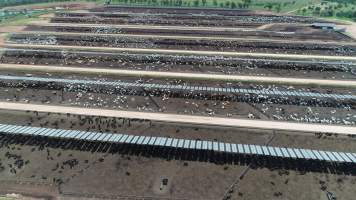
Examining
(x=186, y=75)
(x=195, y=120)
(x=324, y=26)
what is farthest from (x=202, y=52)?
(x=324, y=26)

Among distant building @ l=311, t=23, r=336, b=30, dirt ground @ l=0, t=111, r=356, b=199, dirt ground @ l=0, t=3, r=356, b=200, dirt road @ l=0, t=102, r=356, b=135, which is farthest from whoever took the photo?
distant building @ l=311, t=23, r=336, b=30

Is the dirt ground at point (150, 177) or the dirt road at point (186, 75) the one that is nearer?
the dirt ground at point (150, 177)

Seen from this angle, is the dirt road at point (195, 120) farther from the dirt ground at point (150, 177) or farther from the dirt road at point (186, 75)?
the dirt road at point (186, 75)

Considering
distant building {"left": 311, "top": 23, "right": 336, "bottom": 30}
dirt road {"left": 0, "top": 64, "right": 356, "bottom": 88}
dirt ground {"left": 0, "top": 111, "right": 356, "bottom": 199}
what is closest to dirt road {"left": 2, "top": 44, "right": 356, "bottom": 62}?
dirt road {"left": 0, "top": 64, "right": 356, "bottom": 88}

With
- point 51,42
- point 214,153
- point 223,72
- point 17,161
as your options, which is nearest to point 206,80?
point 223,72

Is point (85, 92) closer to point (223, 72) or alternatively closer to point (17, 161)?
point (17, 161)

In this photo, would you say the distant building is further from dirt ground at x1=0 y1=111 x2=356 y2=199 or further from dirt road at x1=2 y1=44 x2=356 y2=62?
dirt ground at x1=0 y1=111 x2=356 y2=199

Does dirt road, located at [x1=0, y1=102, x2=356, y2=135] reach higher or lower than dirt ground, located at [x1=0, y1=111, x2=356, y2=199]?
higher

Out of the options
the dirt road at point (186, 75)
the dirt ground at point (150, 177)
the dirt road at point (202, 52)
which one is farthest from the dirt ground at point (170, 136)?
the dirt road at point (186, 75)

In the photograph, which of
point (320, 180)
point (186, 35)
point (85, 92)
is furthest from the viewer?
point (186, 35)

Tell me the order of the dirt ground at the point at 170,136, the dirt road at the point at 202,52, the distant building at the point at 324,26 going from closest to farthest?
the dirt ground at the point at 170,136 < the dirt road at the point at 202,52 < the distant building at the point at 324,26

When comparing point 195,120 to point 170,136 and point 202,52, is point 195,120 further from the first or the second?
point 202,52
